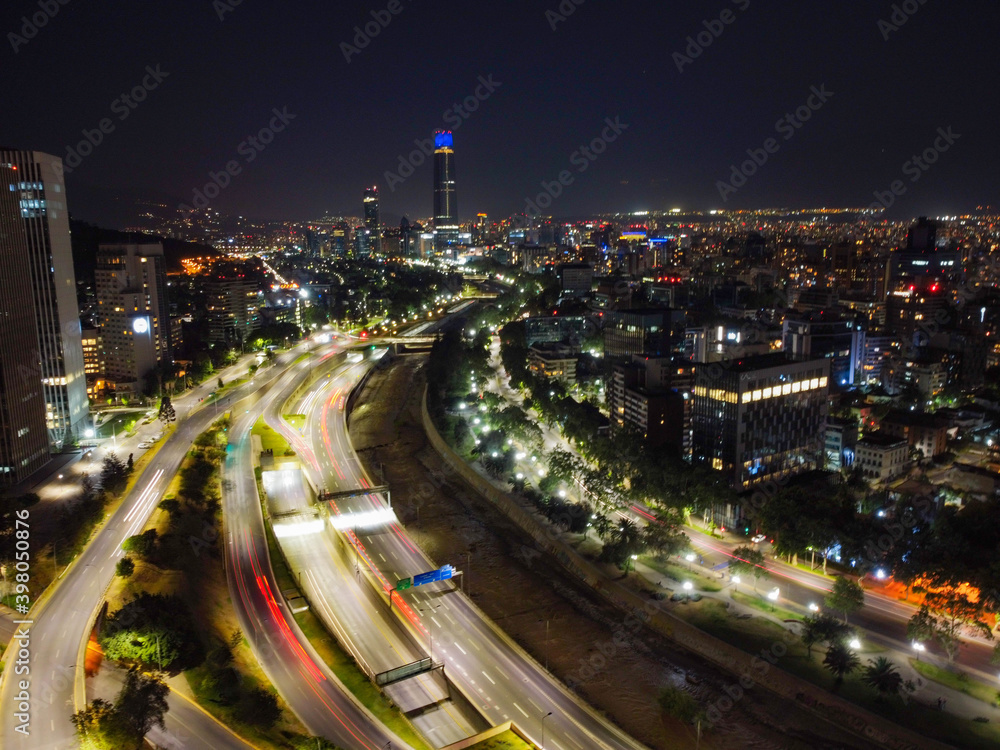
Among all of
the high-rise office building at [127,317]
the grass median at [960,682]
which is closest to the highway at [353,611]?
the grass median at [960,682]

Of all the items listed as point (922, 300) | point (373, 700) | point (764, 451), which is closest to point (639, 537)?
point (764, 451)

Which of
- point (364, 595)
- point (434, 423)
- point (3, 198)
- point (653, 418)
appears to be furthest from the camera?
point (434, 423)

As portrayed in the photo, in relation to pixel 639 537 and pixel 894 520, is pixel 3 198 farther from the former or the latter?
pixel 894 520

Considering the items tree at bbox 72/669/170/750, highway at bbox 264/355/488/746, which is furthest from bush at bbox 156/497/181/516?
tree at bbox 72/669/170/750

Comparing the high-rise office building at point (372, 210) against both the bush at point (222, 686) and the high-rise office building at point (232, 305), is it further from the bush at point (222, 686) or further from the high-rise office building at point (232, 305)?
the bush at point (222, 686)

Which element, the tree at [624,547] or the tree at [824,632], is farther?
the tree at [624,547]

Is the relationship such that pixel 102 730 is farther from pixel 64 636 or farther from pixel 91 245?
pixel 91 245
